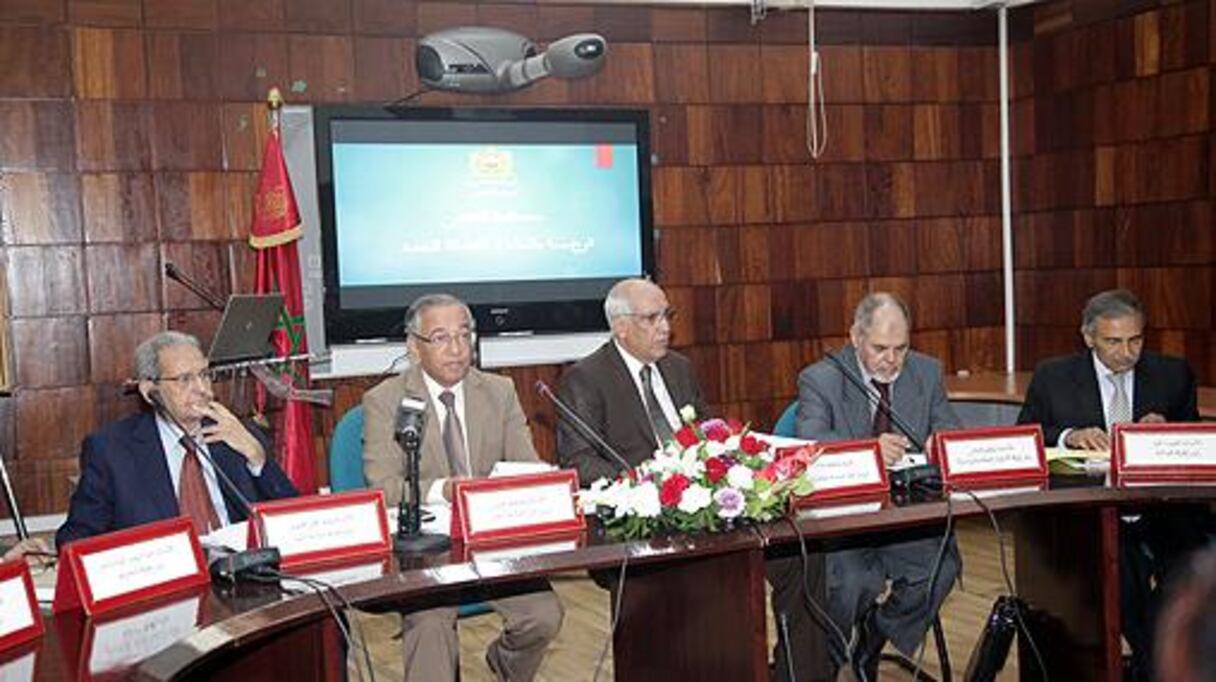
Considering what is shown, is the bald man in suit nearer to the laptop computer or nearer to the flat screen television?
the laptop computer

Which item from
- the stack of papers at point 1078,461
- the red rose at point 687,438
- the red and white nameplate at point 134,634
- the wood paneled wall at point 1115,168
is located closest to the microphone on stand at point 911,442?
the stack of papers at point 1078,461

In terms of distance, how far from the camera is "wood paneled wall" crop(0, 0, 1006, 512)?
5137 millimetres

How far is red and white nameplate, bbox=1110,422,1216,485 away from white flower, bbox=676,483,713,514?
1008 millimetres

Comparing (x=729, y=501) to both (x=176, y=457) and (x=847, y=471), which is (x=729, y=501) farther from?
(x=176, y=457)

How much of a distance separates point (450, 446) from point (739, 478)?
1.00m

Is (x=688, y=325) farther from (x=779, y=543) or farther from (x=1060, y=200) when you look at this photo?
(x=779, y=543)

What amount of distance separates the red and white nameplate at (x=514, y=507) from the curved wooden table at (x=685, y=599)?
99 millimetres

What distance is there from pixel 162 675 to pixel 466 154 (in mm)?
4075

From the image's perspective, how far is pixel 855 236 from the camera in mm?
6566

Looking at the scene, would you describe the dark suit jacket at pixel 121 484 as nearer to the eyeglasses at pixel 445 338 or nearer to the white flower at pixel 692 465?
the eyeglasses at pixel 445 338

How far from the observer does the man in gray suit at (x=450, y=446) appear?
302cm

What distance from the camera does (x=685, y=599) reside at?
2773 mm

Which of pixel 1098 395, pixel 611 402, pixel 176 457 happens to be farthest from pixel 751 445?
pixel 1098 395

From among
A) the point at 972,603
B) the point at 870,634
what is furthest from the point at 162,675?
the point at 972,603
